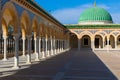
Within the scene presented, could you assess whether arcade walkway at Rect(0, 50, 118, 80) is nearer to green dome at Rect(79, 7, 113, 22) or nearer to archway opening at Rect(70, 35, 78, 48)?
archway opening at Rect(70, 35, 78, 48)

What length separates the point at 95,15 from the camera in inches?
1876

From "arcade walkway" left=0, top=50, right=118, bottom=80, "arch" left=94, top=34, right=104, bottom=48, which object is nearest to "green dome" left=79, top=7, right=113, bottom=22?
"arch" left=94, top=34, right=104, bottom=48

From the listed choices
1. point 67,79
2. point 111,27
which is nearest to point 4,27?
point 67,79

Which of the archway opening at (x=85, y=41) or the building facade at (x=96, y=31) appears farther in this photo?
the archway opening at (x=85, y=41)

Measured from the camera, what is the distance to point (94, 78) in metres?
10.3

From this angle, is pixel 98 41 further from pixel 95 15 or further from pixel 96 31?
pixel 95 15

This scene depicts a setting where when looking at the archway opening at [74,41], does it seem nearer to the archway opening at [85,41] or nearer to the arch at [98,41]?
the archway opening at [85,41]

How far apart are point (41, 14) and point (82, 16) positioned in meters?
28.9

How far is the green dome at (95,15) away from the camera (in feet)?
156

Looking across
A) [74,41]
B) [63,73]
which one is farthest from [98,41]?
[63,73]

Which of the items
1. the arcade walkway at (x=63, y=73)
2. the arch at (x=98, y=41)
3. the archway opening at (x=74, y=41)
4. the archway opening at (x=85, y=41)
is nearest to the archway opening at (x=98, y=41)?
the arch at (x=98, y=41)

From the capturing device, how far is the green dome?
47.5 meters

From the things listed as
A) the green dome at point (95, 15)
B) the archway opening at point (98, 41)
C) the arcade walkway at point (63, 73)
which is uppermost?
the green dome at point (95, 15)

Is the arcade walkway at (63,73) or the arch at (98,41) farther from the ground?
the arch at (98,41)
